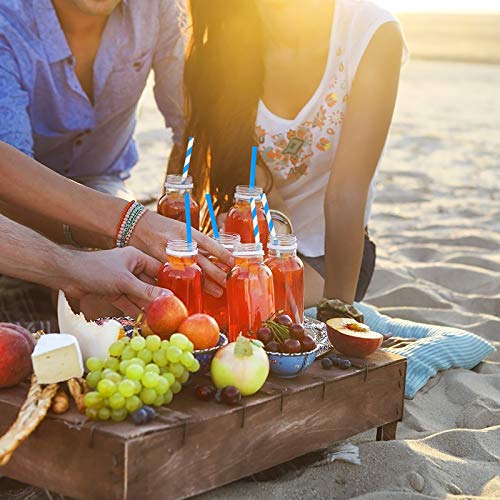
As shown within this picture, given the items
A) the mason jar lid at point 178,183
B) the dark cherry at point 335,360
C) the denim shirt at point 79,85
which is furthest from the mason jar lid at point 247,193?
the denim shirt at point 79,85

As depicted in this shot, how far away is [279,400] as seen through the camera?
2.15 metres

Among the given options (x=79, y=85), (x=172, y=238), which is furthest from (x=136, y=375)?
(x=79, y=85)

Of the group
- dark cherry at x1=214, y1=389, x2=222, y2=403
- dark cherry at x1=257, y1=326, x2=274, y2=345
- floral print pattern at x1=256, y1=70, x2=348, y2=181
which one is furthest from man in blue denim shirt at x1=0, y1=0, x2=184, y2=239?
dark cherry at x1=214, y1=389, x2=222, y2=403

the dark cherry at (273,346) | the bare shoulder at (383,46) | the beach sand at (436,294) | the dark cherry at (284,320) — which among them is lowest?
the beach sand at (436,294)

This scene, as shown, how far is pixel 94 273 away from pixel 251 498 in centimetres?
76

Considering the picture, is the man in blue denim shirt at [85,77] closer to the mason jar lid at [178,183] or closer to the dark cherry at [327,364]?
the mason jar lid at [178,183]

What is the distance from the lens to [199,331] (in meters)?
2.15

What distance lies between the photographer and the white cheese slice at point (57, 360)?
1.98 m

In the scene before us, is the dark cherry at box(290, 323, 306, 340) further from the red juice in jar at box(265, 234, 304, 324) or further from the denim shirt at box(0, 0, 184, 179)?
the denim shirt at box(0, 0, 184, 179)

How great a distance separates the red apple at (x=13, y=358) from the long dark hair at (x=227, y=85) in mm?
1536

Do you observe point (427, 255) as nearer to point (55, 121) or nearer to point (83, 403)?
point (55, 121)

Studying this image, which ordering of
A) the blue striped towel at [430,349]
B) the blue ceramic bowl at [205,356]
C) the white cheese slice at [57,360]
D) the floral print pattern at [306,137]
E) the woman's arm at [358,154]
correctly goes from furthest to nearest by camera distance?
the floral print pattern at [306,137] < the woman's arm at [358,154] < the blue striped towel at [430,349] < the blue ceramic bowl at [205,356] < the white cheese slice at [57,360]

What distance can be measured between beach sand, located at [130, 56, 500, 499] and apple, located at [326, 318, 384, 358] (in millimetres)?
300

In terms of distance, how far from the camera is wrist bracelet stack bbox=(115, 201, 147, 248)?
275cm
